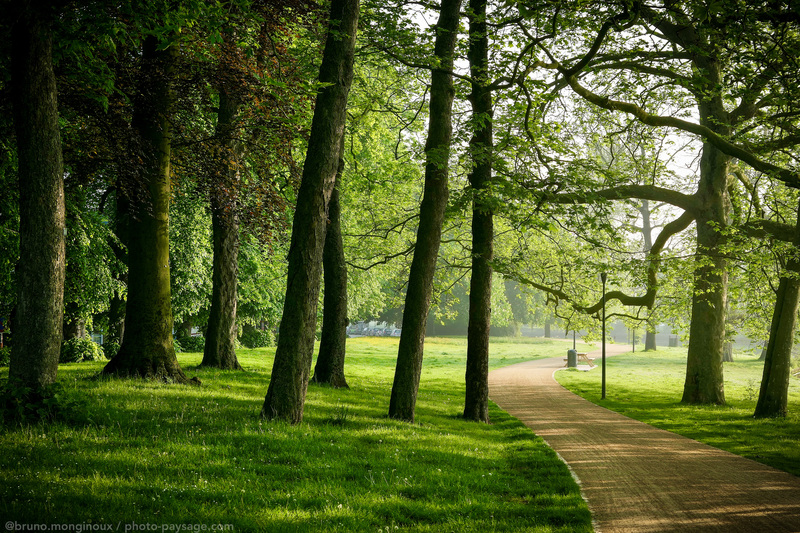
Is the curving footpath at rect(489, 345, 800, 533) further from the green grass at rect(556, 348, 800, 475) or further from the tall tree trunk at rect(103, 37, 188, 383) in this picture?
the tall tree trunk at rect(103, 37, 188, 383)

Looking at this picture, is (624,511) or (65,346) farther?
(65,346)

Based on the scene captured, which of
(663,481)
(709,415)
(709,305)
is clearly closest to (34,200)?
(663,481)

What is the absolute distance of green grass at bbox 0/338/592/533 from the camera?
14.6ft

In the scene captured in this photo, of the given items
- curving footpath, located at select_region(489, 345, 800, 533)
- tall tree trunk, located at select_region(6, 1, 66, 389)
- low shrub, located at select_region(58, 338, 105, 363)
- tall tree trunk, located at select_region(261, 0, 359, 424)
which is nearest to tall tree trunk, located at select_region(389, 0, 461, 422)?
tall tree trunk, located at select_region(261, 0, 359, 424)

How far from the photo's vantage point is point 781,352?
1428cm

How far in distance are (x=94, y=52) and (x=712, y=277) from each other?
59.9 ft

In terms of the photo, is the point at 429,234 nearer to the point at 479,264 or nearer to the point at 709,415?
the point at 479,264

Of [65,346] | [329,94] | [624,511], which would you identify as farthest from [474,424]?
[65,346]

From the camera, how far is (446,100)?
432 inches

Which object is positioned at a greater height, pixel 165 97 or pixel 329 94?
pixel 165 97

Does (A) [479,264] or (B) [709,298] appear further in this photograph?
(B) [709,298]

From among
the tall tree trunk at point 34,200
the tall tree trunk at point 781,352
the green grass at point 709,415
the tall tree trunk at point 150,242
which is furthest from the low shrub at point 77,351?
the tall tree trunk at point 781,352

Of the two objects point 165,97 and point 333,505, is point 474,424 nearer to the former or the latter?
point 333,505

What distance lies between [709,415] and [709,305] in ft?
13.4
